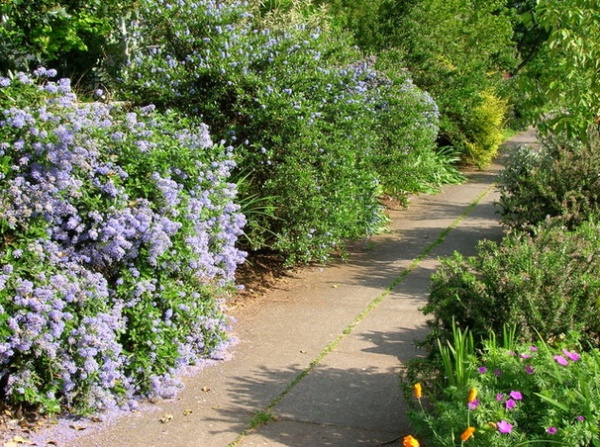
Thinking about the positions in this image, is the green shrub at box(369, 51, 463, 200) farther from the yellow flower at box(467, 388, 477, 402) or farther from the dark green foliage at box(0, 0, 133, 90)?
the yellow flower at box(467, 388, 477, 402)

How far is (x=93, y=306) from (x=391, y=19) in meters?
9.45

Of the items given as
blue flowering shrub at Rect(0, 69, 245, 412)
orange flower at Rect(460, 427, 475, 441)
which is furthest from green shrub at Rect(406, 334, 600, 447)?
blue flowering shrub at Rect(0, 69, 245, 412)

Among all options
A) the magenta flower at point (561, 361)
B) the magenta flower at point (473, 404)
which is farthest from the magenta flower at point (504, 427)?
the magenta flower at point (561, 361)

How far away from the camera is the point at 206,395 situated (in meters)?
5.09

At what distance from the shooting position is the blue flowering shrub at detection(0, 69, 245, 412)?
4.50m

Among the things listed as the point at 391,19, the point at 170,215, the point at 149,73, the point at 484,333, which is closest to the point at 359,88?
the point at 149,73

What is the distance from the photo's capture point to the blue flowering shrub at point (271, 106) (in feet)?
24.0

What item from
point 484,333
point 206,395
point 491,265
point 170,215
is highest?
point 170,215

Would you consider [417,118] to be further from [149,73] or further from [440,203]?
[149,73]

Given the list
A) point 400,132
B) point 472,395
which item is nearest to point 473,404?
point 472,395

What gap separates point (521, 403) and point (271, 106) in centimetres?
406

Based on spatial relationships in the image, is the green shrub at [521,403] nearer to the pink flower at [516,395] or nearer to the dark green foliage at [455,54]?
the pink flower at [516,395]

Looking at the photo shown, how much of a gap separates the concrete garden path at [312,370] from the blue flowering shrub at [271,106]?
61 centimetres

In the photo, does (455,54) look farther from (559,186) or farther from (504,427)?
(504,427)
